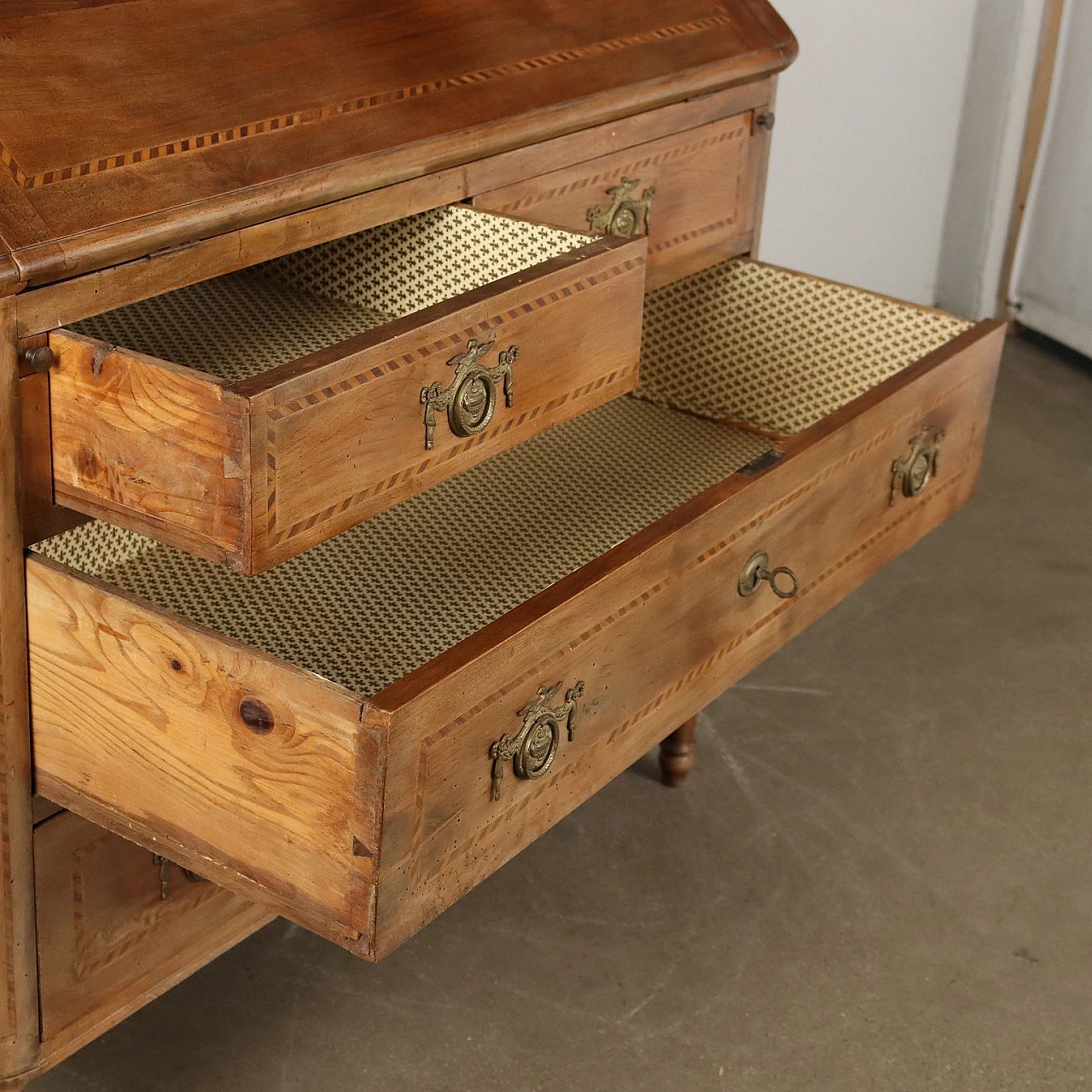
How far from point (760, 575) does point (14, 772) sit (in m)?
0.68

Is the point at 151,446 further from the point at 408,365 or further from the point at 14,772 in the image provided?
the point at 14,772

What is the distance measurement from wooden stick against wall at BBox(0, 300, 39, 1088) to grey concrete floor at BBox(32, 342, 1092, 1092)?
0.87 ft

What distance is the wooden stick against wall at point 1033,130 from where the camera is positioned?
11.3 ft

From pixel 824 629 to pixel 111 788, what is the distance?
1526 mm

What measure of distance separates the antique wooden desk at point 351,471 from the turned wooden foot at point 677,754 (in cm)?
45

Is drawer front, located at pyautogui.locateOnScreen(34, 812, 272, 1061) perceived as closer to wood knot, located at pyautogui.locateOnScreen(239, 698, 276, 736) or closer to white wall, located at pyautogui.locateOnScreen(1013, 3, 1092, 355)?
wood knot, located at pyautogui.locateOnScreen(239, 698, 276, 736)

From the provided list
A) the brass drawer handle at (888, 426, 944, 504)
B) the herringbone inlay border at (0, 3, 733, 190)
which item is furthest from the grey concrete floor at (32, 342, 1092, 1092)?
the herringbone inlay border at (0, 3, 733, 190)

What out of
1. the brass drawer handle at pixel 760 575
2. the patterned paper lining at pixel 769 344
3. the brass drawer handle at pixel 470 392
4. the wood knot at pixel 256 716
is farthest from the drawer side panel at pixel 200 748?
the patterned paper lining at pixel 769 344

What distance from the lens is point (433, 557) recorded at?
156 cm

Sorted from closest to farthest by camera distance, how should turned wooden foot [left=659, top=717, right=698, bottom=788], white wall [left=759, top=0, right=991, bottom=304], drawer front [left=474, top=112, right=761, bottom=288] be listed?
drawer front [left=474, top=112, right=761, bottom=288] → turned wooden foot [left=659, top=717, right=698, bottom=788] → white wall [left=759, top=0, right=991, bottom=304]

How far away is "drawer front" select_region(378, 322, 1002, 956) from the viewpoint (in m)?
1.12

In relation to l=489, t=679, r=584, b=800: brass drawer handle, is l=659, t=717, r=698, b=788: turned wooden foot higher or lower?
lower

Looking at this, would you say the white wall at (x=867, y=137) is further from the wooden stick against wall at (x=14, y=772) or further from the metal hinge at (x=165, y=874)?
the wooden stick against wall at (x=14, y=772)

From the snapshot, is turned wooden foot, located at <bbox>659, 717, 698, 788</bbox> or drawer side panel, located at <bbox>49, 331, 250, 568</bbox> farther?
turned wooden foot, located at <bbox>659, 717, 698, 788</bbox>
